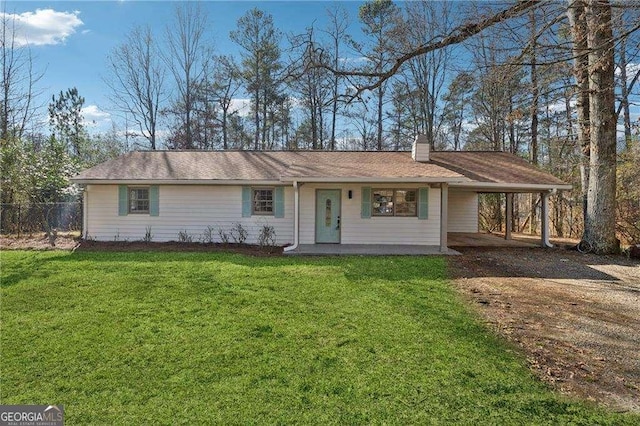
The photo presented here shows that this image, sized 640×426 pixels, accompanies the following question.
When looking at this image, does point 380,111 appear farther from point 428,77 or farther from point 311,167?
point 311,167

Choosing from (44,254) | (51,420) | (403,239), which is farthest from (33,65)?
(51,420)

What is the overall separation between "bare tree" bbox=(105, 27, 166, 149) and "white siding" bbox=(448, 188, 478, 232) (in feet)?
62.3

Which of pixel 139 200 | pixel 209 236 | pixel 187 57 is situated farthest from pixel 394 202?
pixel 187 57

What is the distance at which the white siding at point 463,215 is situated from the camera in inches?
604

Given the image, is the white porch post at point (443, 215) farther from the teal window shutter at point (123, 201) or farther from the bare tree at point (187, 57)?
the bare tree at point (187, 57)

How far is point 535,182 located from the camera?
1101 centimetres

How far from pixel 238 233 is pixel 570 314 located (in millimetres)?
9124

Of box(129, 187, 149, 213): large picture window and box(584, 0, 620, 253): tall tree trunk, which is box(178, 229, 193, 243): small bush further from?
box(584, 0, 620, 253): tall tree trunk

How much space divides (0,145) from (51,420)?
1634 cm

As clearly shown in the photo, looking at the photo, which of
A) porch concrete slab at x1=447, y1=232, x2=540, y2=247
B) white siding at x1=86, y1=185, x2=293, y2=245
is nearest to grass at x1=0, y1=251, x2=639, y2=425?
white siding at x1=86, y1=185, x2=293, y2=245

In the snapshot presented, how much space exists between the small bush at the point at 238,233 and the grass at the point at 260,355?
15.5ft

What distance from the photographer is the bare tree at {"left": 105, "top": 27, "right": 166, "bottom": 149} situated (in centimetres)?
2164

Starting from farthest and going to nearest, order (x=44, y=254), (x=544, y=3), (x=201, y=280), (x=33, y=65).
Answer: (x=33, y=65), (x=44, y=254), (x=201, y=280), (x=544, y=3)

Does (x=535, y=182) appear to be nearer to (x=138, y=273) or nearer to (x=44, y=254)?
(x=138, y=273)
